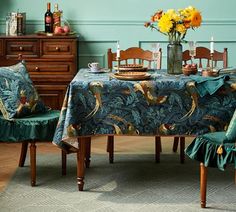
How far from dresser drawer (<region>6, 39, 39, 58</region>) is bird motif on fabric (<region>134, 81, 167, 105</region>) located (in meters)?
1.85

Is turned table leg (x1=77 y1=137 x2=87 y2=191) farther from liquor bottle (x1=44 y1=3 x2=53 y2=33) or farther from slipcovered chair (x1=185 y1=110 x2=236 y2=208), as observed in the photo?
liquor bottle (x1=44 y1=3 x2=53 y2=33)

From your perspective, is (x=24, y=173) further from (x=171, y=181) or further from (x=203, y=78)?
(x=203, y=78)

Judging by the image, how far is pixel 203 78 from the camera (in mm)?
3367

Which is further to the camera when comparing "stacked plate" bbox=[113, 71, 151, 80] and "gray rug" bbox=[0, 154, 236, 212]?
"stacked plate" bbox=[113, 71, 151, 80]

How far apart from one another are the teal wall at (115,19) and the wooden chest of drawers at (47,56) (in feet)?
1.46

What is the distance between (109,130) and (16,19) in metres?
2.09

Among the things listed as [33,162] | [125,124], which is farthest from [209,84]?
[33,162]

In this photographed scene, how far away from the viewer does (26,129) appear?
3518 mm

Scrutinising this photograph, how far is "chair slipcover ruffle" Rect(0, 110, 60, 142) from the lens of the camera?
3.51 meters

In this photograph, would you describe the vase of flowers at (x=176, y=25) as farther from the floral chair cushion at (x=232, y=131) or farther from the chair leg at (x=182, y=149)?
the floral chair cushion at (x=232, y=131)

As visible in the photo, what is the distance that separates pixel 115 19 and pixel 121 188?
226 centimetres

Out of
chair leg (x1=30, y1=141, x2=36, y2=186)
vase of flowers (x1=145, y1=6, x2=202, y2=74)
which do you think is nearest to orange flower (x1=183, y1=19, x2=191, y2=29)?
vase of flowers (x1=145, y1=6, x2=202, y2=74)

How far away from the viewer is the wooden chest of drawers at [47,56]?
4.89 meters

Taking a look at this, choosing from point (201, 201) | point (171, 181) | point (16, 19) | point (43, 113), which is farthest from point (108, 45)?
point (201, 201)
